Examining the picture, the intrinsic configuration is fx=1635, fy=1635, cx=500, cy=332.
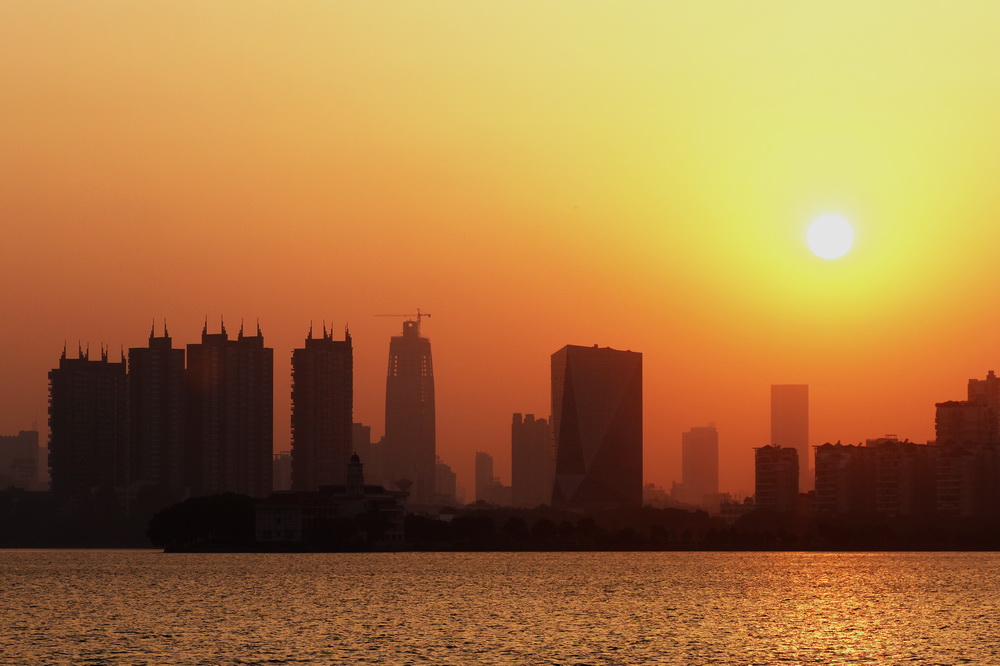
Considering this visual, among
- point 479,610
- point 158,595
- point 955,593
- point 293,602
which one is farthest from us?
point 955,593

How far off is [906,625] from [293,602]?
58.6 metres

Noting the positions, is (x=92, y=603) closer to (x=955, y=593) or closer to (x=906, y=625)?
(x=906, y=625)

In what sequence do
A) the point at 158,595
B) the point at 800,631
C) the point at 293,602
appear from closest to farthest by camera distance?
the point at 800,631
the point at 293,602
the point at 158,595

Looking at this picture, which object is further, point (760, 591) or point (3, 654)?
point (760, 591)

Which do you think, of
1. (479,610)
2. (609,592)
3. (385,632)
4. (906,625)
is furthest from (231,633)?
(609,592)

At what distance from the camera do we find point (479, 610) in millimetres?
148875

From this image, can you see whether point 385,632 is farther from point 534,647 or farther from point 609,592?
point 609,592

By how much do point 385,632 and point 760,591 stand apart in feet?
244

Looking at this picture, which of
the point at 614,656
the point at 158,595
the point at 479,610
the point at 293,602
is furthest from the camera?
the point at 158,595

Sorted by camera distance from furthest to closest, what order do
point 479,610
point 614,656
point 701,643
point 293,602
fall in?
point 293,602 → point 479,610 → point 701,643 → point 614,656

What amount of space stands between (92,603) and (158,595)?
13242mm

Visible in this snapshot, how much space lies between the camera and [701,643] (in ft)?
386

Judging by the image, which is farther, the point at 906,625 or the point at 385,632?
the point at 906,625

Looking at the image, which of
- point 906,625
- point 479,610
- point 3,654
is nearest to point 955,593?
point 906,625
